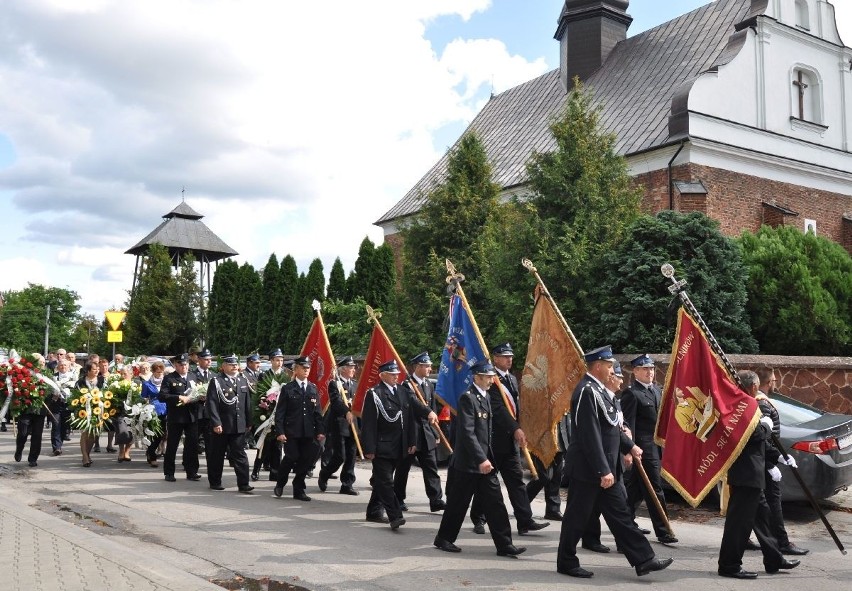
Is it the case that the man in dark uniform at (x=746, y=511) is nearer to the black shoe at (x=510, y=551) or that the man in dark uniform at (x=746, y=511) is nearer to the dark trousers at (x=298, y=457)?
the black shoe at (x=510, y=551)

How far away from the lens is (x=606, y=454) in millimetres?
6750

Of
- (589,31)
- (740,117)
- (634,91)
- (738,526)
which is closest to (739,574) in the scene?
(738,526)

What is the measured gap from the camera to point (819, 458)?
8.67 meters

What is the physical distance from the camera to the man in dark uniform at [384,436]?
8.75m

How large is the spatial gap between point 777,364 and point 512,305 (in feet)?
16.1

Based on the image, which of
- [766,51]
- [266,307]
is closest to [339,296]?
[266,307]

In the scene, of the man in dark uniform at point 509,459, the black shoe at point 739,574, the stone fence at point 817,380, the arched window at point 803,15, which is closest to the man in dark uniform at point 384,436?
the man in dark uniform at point 509,459

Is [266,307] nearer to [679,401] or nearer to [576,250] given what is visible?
[576,250]

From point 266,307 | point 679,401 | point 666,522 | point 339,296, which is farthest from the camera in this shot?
→ point 266,307

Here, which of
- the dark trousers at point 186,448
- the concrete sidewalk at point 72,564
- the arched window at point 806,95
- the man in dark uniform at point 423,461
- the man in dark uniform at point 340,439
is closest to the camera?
the concrete sidewalk at point 72,564

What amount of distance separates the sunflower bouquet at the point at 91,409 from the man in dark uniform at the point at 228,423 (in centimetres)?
336

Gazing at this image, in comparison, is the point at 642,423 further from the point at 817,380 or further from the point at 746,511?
the point at 817,380

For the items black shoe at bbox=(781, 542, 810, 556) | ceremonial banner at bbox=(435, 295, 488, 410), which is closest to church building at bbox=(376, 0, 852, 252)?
ceremonial banner at bbox=(435, 295, 488, 410)

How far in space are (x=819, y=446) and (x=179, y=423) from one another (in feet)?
27.5
